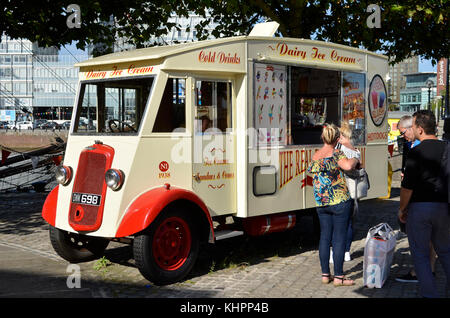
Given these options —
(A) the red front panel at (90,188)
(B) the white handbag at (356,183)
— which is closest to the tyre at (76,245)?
(A) the red front panel at (90,188)

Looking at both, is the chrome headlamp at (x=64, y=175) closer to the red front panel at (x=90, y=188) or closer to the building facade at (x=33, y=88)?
the red front panel at (x=90, y=188)

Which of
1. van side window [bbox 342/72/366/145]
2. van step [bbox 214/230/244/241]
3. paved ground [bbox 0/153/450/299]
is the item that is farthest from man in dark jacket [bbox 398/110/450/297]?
van side window [bbox 342/72/366/145]

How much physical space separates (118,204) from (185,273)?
43.5 inches

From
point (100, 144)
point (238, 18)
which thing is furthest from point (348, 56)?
point (238, 18)

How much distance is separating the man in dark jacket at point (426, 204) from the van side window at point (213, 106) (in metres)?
2.56

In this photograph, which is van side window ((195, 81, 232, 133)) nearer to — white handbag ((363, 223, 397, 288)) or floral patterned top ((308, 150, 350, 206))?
floral patterned top ((308, 150, 350, 206))

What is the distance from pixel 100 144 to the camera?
688 centimetres

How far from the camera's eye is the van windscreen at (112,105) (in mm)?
6824

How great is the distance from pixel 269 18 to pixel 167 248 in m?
9.26

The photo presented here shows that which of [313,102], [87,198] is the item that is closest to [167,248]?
[87,198]

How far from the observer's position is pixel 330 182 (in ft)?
20.2

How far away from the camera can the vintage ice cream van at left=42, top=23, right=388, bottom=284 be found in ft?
21.3
